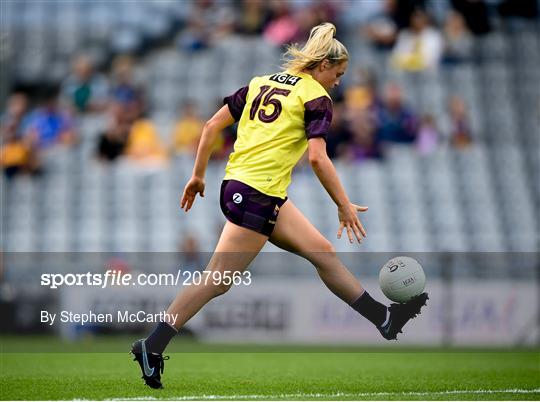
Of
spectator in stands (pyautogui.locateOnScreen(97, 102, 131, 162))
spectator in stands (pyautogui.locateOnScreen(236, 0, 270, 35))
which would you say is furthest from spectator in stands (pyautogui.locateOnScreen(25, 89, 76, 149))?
spectator in stands (pyautogui.locateOnScreen(236, 0, 270, 35))

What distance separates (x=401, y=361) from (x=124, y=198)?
8649 millimetres

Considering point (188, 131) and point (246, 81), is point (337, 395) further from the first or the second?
point (246, 81)

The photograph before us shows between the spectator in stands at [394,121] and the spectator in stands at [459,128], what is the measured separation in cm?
76

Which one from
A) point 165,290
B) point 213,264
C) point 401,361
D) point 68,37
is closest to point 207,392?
point 213,264

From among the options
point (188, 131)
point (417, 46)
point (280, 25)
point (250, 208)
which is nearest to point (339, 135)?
point (188, 131)

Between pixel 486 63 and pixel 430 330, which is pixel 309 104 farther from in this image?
pixel 486 63

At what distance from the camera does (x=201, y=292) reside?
746 cm

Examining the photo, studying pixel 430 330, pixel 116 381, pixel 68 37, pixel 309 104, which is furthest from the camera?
pixel 68 37

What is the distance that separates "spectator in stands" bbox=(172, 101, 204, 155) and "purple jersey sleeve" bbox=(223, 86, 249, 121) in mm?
11353

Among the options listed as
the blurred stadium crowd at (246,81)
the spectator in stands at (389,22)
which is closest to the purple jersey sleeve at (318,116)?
the blurred stadium crowd at (246,81)

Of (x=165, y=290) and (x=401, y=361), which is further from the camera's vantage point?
(x=165, y=290)

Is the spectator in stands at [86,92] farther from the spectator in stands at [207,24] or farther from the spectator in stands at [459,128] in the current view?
the spectator in stands at [459,128]

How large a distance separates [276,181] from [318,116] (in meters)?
0.52

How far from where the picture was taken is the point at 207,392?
762 centimetres
